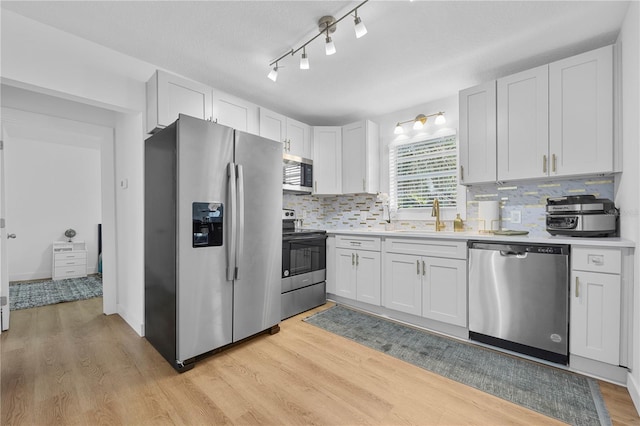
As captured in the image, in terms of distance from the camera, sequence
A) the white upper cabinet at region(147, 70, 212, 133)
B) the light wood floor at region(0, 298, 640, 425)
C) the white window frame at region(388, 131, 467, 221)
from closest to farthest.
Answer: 1. the light wood floor at region(0, 298, 640, 425)
2. the white upper cabinet at region(147, 70, 212, 133)
3. the white window frame at region(388, 131, 467, 221)

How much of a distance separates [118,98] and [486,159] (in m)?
3.46

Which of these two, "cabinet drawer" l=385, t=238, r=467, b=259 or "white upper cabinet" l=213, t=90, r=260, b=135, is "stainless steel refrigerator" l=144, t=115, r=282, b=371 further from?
"cabinet drawer" l=385, t=238, r=467, b=259

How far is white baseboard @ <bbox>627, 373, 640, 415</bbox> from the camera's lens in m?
1.62

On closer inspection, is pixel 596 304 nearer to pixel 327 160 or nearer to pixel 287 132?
pixel 327 160

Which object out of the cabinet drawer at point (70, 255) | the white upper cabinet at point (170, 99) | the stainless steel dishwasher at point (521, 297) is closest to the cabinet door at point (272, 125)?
the white upper cabinet at point (170, 99)

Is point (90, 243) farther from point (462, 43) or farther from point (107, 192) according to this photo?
→ point (462, 43)

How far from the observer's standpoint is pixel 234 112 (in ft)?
10.2

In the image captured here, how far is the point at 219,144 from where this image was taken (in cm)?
223

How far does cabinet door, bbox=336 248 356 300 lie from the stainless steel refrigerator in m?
1.02

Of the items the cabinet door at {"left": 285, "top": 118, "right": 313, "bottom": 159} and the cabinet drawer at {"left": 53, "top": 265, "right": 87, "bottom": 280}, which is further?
the cabinet drawer at {"left": 53, "top": 265, "right": 87, "bottom": 280}

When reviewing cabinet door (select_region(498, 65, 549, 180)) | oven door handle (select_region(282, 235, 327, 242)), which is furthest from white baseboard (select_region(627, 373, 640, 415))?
oven door handle (select_region(282, 235, 327, 242))

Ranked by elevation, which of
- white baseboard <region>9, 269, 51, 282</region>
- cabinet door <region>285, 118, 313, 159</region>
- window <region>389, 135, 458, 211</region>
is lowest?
white baseboard <region>9, 269, 51, 282</region>

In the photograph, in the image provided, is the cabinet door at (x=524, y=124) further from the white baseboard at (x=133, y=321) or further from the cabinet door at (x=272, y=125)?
the white baseboard at (x=133, y=321)

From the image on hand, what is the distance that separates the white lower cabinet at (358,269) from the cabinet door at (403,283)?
0.13 m
